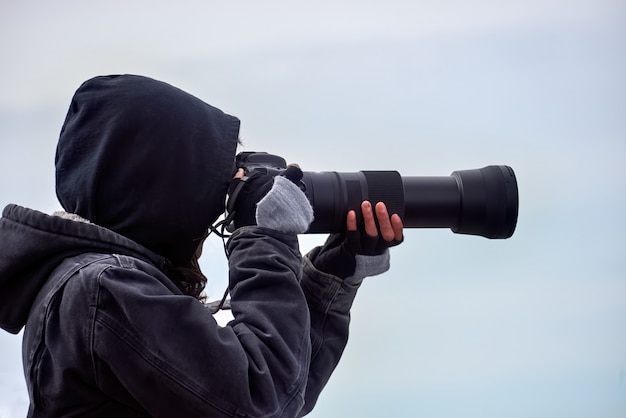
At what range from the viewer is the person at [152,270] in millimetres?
507

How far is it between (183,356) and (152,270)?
0.09 metres

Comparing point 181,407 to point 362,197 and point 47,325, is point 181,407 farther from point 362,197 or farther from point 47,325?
point 362,197

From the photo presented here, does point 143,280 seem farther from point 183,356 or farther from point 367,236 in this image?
point 367,236

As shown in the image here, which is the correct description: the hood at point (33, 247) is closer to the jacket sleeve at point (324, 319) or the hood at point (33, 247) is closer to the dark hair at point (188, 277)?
the dark hair at point (188, 277)

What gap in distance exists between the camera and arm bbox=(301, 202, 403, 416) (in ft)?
2.28

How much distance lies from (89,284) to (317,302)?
29 centimetres

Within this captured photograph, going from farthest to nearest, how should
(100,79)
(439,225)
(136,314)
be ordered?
(439,225)
(100,79)
(136,314)

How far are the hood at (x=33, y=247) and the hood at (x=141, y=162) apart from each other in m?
0.04

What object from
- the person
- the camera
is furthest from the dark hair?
the camera

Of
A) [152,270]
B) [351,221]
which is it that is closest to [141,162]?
[152,270]

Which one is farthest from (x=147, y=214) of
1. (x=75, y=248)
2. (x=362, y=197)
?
(x=362, y=197)

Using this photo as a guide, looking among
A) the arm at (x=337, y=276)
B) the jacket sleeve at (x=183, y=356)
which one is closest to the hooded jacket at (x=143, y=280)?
the jacket sleeve at (x=183, y=356)

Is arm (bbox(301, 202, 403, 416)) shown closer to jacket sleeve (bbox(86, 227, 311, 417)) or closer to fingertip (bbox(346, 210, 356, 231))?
fingertip (bbox(346, 210, 356, 231))

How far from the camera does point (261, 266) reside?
59 centimetres
